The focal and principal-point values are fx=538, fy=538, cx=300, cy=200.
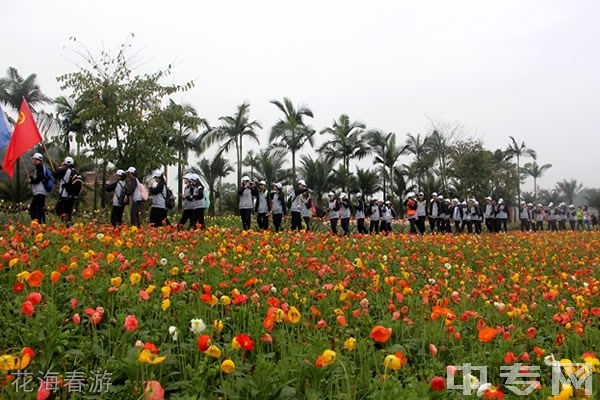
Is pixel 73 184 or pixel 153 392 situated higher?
pixel 73 184

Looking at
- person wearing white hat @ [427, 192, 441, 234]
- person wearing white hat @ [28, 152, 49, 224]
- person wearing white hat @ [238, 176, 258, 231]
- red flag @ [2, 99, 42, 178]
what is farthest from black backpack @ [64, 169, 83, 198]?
person wearing white hat @ [427, 192, 441, 234]

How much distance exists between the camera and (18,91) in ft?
89.1

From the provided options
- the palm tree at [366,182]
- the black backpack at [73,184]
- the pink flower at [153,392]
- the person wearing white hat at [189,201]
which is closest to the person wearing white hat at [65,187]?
the black backpack at [73,184]

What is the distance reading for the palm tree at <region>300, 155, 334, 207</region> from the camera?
101 ft

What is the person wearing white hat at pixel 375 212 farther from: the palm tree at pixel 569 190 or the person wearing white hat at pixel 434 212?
the palm tree at pixel 569 190

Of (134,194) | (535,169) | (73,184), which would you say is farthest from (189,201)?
(535,169)

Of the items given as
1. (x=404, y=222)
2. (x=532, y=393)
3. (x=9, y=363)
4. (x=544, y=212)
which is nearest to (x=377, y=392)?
(x=532, y=393)

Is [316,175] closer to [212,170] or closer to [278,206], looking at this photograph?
[212,170]

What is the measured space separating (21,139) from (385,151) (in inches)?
1042

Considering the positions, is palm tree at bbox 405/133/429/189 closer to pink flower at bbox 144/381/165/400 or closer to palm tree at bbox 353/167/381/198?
palm tree at bbox 353/167/381/198

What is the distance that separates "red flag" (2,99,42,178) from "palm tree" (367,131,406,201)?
2506 centimetres

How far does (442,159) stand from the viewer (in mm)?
35938

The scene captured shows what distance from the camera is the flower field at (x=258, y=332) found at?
2732 millimetres

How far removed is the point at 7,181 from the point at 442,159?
84.0 ft
